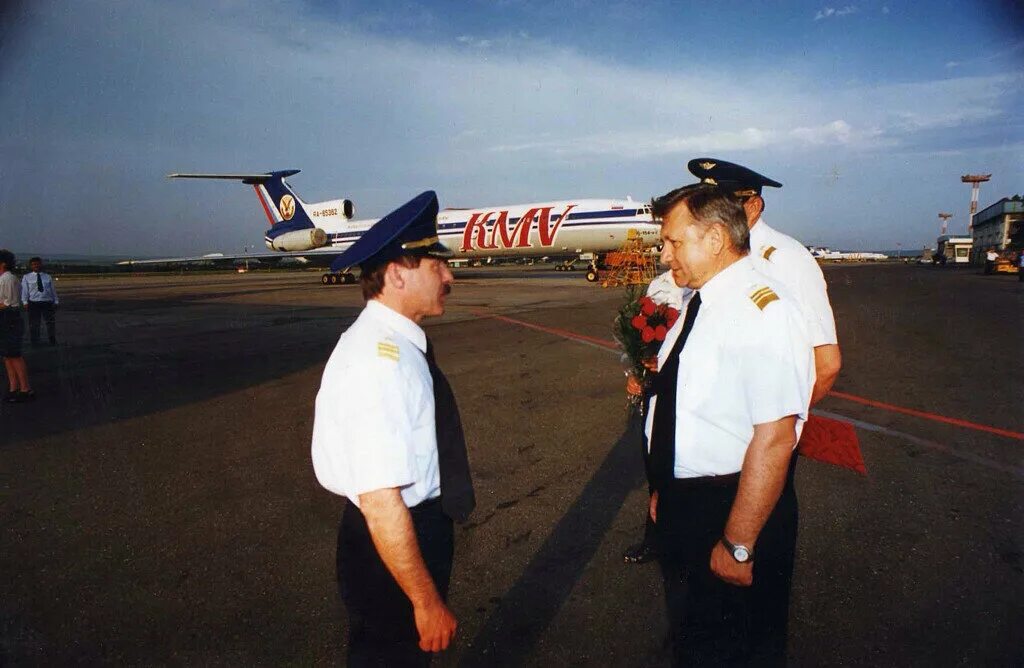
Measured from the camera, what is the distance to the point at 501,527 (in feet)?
12.8

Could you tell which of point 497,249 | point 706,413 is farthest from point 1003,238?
point 706,413

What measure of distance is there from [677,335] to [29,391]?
8775 mm

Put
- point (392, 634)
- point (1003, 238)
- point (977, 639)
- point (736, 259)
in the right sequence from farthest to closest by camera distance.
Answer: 1. point (1003, 238)
2. point (977, 639)
3. point (736, 259)
4. point (392, 634)

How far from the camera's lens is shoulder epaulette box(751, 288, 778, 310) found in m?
1.76

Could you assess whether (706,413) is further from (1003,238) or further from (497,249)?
(1003,238)

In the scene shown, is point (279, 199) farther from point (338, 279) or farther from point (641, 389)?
point (641, 389)

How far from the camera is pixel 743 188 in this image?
305 cm

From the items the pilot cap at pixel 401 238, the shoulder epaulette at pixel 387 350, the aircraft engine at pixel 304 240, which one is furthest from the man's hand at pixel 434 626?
the aircraft engine at pixel 304 240

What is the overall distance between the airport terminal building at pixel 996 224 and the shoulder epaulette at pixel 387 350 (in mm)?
65165

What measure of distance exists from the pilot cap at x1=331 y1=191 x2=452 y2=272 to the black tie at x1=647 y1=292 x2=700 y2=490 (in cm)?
87

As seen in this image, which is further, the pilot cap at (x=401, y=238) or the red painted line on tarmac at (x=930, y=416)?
the red painted line on tarmac at (x=930, y=416)

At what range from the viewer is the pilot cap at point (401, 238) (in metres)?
1.79

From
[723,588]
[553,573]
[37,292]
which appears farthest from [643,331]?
[37,292]

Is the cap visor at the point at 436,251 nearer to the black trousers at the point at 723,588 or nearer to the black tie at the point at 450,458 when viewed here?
the black tie at the point at 450,458
